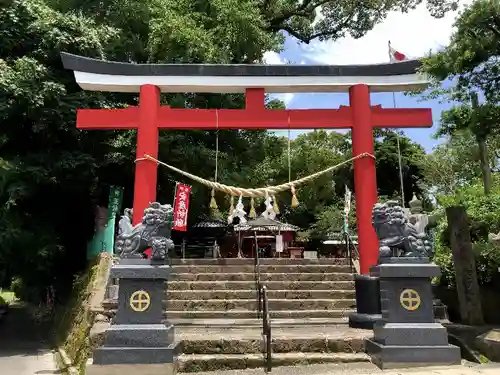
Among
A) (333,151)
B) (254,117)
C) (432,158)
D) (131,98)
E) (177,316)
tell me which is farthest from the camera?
(333,151)

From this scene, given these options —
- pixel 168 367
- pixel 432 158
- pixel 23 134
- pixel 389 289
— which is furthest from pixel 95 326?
pixel 432 158

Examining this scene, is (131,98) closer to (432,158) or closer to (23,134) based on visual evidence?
(23,134)

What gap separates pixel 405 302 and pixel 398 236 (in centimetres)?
86

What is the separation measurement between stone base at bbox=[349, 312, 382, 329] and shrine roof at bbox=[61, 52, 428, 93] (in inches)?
197

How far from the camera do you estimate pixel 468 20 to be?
6.20 meters

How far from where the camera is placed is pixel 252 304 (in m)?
9.05

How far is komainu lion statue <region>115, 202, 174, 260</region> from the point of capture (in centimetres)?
590

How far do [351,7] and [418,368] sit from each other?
17626 mm

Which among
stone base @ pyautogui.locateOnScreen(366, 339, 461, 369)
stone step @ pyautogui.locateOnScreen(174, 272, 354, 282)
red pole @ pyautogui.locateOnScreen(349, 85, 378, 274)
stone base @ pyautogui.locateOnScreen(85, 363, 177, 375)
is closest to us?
stone base @ pyautogui.locateOnScreen(85, 363, 177, 375)

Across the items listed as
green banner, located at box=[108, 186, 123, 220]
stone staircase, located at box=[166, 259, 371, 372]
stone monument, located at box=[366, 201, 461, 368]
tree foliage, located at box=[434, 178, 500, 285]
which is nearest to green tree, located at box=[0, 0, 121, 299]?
green banner, located at box=[108, 186, 123, 220]

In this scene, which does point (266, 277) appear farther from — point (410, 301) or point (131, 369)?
point (131, 369)

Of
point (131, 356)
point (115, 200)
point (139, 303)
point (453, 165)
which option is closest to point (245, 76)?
point (115, 200)

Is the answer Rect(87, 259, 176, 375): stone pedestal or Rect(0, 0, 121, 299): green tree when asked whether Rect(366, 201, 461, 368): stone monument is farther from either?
Rect(0, 0, 121, 299): green tree

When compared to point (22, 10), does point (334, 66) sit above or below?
below
